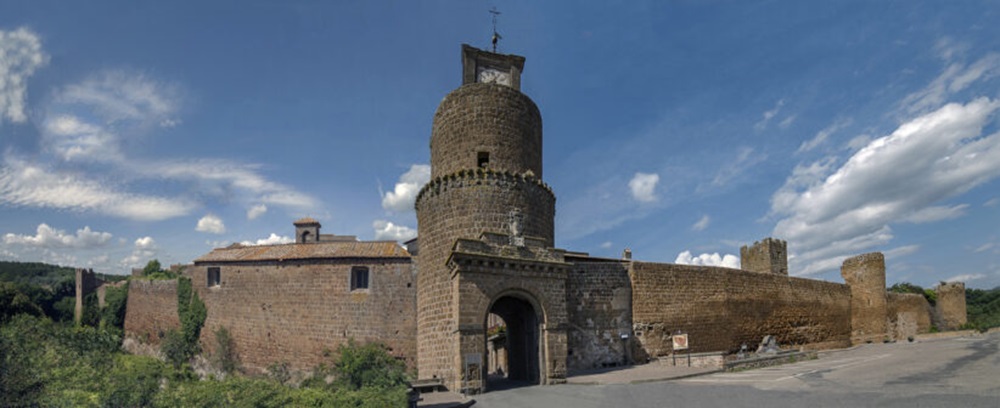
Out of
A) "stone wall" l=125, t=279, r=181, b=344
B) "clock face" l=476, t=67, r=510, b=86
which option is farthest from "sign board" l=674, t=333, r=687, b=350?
"stone wall" l=125, t=279, r=181, b=344

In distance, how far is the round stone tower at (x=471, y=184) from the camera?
53.6 ft

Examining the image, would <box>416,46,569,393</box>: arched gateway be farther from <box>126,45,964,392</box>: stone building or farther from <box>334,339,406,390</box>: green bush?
<box>334,339,406,390</box>: green bush

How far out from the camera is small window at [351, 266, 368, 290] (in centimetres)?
2345

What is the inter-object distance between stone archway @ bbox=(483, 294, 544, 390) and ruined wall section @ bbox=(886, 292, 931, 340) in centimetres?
2581

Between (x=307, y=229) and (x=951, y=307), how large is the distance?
51.1 meters

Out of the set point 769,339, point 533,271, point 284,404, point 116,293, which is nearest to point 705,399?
point 533,271

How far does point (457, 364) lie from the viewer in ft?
46.0

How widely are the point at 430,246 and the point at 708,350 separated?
→ 478 inches

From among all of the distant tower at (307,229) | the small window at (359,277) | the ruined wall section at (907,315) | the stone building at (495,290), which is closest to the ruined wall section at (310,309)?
the stone building at (495,290)

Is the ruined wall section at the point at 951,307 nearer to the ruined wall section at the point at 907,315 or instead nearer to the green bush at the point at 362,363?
the ruined wall section at the point at 907,315

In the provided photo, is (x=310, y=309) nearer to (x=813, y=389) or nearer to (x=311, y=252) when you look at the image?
(x=311, y=252)

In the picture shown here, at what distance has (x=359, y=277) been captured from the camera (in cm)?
2362

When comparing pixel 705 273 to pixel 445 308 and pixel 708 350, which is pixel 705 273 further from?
pixel 445 308

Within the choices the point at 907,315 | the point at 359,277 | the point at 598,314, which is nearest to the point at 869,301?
the point at 907,315
